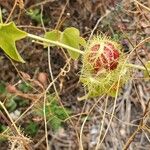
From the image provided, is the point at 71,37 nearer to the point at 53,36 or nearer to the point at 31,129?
the point at 53,36

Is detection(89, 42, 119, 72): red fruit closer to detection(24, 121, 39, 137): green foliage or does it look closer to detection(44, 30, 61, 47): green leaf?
detection(44, 30, 61, 47): green leaf

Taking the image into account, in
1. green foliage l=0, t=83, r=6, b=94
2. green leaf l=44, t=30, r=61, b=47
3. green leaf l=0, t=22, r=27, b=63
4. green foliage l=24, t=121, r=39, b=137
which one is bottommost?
green foliage l=24, t=121, r=39, b=137

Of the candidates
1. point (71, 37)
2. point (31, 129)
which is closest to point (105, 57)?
point (71, 37)

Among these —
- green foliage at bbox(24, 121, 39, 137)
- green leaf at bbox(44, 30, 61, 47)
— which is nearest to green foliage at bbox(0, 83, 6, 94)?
green foliage at bbox(24, 121, 39, 137)

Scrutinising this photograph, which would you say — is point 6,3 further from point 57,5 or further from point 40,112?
point 40,112

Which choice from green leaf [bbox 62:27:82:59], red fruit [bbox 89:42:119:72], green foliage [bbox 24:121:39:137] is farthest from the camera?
green foliage [bbox 24:121:39:137]

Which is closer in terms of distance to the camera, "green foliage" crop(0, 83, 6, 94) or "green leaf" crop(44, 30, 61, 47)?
"green leaf" crop(44, 30, 61, 47)

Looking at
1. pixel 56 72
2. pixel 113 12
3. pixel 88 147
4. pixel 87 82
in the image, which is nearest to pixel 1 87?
pixel 56 72

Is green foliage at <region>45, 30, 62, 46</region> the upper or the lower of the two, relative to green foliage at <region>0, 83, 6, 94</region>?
upper
